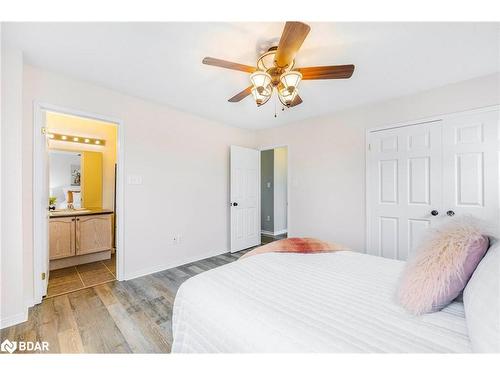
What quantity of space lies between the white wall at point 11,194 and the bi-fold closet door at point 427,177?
12.1 feet

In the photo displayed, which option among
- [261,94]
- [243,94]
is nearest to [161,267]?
[243,94]

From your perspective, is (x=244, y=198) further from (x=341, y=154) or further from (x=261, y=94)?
(x=261, y=94)

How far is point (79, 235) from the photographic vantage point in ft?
10.0

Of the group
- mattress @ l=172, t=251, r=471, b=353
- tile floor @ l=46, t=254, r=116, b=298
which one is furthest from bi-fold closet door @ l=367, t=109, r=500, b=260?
tile floor @ l=46, t=254, r=116, b=298

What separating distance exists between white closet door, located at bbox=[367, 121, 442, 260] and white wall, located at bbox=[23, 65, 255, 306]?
7.58ft

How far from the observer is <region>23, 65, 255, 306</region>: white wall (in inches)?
83.8

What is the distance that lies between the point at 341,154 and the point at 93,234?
12.8 feet

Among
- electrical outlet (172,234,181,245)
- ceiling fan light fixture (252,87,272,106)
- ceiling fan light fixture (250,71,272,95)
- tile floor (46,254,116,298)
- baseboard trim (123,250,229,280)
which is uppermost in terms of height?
ceiling fan light fixture (250,71,272,95)

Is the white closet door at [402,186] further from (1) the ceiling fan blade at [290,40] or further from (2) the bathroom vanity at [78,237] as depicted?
(2) the bathroom vanity at [78,237]

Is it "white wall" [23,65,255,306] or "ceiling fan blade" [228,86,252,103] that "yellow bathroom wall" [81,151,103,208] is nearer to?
"white wall" [23,65,255,306]

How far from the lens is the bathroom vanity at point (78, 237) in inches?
114

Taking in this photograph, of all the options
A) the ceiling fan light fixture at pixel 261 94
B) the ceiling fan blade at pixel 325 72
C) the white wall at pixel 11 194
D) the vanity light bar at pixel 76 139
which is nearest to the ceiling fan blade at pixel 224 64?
the ceiling fan light fixture at pixel 261 94
